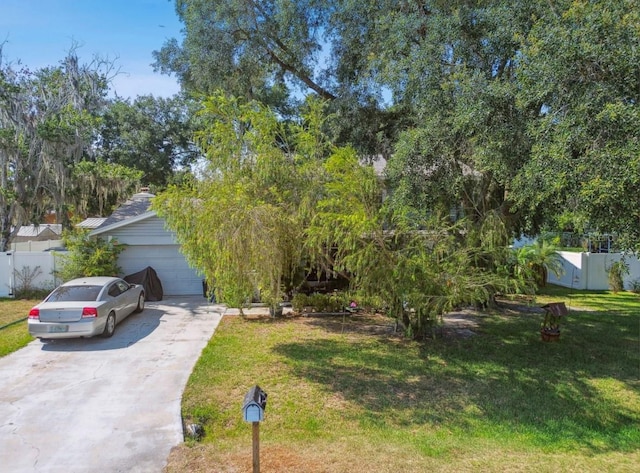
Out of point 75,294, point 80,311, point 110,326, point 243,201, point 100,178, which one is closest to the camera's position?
point 243,201

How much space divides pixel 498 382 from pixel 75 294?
942 cm

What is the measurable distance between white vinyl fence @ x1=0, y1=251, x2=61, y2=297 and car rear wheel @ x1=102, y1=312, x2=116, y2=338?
20.1 feet

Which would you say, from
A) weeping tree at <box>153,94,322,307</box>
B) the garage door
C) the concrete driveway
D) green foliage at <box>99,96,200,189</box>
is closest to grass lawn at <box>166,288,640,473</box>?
the concrete driveway

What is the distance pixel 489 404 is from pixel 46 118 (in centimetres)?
1844

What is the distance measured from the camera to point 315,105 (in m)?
9.41

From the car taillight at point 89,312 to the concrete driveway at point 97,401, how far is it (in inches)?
28.1

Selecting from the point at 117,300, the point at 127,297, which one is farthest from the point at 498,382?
the point at 127,297

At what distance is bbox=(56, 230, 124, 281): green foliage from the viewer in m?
14.8

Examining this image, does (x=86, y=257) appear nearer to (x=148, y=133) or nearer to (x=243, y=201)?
(x=243, y=201)

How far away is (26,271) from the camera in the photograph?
15.5 m

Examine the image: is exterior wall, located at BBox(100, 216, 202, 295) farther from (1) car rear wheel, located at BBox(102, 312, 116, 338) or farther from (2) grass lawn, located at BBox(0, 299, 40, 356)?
(1) car rear wheel, located at BBox(102, 312, 116, 338)

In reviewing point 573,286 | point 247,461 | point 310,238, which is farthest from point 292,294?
point 573,286

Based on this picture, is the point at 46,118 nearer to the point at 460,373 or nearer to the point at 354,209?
the point at 354,209

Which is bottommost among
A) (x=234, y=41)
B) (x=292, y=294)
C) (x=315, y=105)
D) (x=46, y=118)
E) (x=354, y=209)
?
(x=292, y=294)
